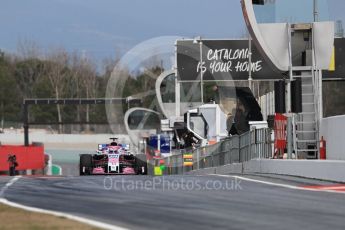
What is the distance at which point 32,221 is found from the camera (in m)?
8.49

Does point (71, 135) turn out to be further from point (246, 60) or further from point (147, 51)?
point (147, 51)

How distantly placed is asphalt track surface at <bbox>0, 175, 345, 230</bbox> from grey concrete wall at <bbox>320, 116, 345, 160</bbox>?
2928 mm

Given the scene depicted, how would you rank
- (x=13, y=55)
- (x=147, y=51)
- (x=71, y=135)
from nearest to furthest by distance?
(x=147, y=51) < (x=71, y=135) < (x=13, y=55)

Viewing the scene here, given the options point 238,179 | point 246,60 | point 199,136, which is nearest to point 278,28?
point 238,179

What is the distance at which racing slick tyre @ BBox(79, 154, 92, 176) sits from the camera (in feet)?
91.2

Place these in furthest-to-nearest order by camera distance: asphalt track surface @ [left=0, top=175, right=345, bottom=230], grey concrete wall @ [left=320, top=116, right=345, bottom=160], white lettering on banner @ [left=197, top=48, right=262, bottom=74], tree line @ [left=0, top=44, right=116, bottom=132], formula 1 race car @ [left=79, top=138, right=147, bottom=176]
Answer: tree line @ [left=0, top=44, right=116, bottom=132], white lettering on banner @ [left=197, top=48, right=262, bottom=74], formula 1 race car @ [left=79, top=138, right=147, bottom=176], grey concrete wall @ [left=320, top=116, right=345, bottom=160], asphalt track surface @ [left=0, top=175, right=345, bottom=230]

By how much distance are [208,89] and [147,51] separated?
1971 inches

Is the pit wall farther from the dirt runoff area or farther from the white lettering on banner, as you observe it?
the white lettering on banner

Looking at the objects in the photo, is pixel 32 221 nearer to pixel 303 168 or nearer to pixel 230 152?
pixel 303 168

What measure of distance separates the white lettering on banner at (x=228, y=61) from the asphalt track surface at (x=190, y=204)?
34068 millimetres

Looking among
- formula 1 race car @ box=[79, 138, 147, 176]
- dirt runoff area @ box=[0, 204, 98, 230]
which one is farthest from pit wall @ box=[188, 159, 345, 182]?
dirt runoff area @ box=[0, 204, 98, 230]

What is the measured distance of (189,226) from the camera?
8.18 metres

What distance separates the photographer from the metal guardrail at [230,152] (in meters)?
21.5

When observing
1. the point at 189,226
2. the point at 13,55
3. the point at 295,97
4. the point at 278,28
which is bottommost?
the point at 189,226
